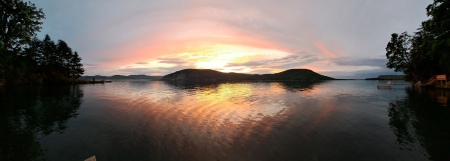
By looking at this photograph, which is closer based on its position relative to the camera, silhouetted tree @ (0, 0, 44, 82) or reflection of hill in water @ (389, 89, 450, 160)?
reflection of hill in water @ (389, 89, 450, 160)

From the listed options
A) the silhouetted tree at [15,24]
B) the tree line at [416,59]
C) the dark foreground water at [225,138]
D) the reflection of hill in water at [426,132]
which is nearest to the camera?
the dark foreground water at [225,138]

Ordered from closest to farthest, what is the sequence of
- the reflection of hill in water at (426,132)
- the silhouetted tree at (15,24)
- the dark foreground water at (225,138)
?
the dark foreground water at (225,138) → the reflection of hill in water at (426,132) → the silhouetted tree at (15,24)

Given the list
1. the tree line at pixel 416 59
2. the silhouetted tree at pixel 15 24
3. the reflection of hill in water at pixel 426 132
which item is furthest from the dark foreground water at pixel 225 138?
the tree line at pixel 416 59

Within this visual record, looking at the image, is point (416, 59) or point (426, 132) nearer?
point (426, 132)

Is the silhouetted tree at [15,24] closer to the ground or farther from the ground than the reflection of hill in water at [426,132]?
farther from the ground

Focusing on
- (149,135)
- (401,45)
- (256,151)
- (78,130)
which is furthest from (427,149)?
(401,45)

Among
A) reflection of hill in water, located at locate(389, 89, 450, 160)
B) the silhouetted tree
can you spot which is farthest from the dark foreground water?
the silhouetted tree

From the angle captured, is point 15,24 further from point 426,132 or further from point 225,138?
point 426,132

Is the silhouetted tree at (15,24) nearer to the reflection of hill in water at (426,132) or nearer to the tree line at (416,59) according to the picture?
the reflection of hill in water at (426,132)

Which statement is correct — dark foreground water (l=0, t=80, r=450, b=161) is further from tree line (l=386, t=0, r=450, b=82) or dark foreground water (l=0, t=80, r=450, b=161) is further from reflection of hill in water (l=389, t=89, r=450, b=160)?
tree line (l=386, t=0, r=450, b=82)

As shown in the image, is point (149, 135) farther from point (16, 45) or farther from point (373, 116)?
point (16, 45)

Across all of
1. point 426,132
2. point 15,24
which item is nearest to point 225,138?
point 426,132

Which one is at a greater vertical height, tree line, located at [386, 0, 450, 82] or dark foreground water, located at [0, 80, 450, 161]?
tree line, located at [386, 0, 450, 82]

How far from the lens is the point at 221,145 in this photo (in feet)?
44.9
